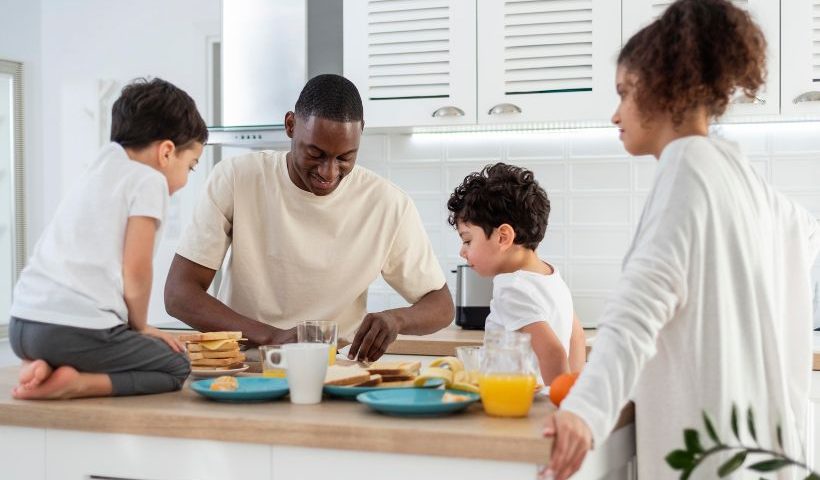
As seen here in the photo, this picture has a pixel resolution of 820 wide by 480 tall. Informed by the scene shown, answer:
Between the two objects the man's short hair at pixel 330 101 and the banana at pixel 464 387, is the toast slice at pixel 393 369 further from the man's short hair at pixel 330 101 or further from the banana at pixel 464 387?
the man's short hair at pixel 330 101

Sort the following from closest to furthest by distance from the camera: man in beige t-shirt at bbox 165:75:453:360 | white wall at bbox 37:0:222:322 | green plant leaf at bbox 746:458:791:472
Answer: green plant leaf at bbox 746:458:791:472 → man in beige t-shirt at bbox 165:75:453:360 → white wall at bbox 37:0:222:322

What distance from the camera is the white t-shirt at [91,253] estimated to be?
5.29 feet

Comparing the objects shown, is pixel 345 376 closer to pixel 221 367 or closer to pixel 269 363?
pixel 269 363

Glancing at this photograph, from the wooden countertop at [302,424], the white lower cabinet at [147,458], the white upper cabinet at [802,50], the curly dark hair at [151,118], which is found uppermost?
the white upper cabinet at [802,50]

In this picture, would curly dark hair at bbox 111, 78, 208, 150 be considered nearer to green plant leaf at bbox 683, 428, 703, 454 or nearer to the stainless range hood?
green plant leaf at bbox 683, 428, 703, 454

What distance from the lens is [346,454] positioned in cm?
150

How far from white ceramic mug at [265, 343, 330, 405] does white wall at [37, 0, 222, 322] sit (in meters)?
3.04

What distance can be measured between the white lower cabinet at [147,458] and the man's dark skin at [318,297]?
2.10 feet

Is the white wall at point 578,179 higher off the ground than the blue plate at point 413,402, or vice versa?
the white wall at point 578,179

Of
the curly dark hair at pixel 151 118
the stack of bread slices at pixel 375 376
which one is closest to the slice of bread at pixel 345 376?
the stack of bread slices at pixel 375 376

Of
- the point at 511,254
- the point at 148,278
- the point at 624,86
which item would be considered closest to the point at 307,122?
the point at 511,254

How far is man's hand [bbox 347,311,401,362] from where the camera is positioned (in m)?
2.16

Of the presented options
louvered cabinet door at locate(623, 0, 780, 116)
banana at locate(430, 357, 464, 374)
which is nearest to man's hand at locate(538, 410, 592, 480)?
banana at locate(430, 357, 464, 374)

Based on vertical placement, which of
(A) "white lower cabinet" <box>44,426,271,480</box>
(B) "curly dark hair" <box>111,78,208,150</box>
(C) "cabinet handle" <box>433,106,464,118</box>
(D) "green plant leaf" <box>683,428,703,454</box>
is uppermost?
(C) "cabinet handle" <box>433,106,464,118</box>
